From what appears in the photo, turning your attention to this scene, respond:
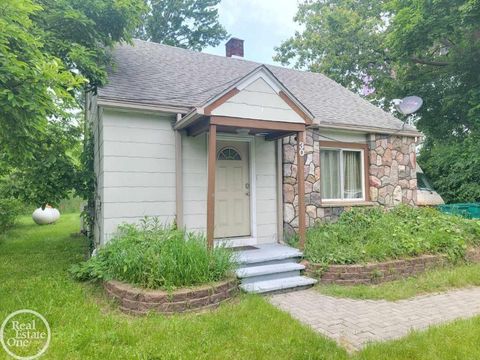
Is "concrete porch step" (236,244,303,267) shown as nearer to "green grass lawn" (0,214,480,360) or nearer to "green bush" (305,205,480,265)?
"green bush" (305,205,480,265)

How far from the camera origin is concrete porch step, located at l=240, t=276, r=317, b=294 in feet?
15.6

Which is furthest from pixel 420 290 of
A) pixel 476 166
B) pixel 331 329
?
pixel 476 166

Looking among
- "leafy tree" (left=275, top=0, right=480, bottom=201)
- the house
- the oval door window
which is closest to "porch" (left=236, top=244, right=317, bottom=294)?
the house

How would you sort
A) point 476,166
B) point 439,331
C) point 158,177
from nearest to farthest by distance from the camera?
1. point 439,331
2. point 158,177
3. point 476,166

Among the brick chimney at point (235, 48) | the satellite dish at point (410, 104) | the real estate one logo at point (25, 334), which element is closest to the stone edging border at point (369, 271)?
the real estate one logo at point (25, 334)

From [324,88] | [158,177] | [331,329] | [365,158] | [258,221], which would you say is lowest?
[331,329]

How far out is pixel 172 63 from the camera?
813cm

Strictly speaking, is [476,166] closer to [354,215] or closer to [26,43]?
[354,215]

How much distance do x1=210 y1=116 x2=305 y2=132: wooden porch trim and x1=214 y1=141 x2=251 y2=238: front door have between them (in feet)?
3.97

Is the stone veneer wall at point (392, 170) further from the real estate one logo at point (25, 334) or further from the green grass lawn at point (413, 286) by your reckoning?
the real estate one logo at point (25, 334)

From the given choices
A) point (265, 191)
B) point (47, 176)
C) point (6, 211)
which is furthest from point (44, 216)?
point (265, 191)

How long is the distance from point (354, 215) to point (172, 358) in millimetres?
5296

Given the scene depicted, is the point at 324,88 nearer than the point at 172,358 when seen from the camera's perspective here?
No

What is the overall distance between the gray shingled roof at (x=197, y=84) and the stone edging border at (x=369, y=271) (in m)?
2.52
